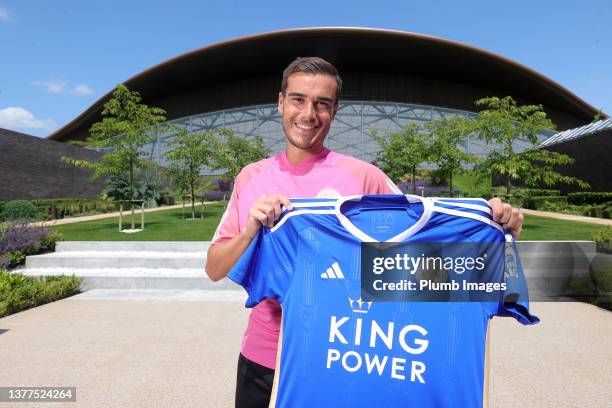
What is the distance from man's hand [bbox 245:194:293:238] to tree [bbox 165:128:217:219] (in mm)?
19844

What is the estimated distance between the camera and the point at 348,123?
42.5 metres

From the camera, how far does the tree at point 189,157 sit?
2130 cm

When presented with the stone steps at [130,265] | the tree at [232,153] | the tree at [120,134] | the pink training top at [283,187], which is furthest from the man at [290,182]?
the tree at [232,153]

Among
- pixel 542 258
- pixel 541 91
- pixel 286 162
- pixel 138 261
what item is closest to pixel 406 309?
pixel 286 162

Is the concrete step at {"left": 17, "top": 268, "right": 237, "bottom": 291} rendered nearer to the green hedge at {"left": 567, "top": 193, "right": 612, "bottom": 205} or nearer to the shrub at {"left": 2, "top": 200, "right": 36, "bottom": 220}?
the shrub at {"left": 2, "top": 200, "right": 36, "bottom": 220}

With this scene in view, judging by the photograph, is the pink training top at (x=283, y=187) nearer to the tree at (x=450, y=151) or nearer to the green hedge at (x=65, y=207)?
the tree at (x=450, y=151)

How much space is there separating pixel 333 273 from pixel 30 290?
319 inches

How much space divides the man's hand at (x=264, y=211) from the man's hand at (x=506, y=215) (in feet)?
2.75

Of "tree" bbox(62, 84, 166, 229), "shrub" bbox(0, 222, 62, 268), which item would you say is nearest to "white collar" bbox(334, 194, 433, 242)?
"shrub" bbox(0, 222, 62, 268)

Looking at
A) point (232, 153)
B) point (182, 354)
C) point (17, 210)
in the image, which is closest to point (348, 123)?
point (232, 153)

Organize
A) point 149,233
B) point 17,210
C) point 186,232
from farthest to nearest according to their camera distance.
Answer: point 17,210 < point 186,232 < point 149,233

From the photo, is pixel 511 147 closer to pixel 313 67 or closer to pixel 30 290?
pixel 30 290

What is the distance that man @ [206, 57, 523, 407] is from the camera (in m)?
1.79

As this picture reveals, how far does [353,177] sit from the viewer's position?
1.86 meters
